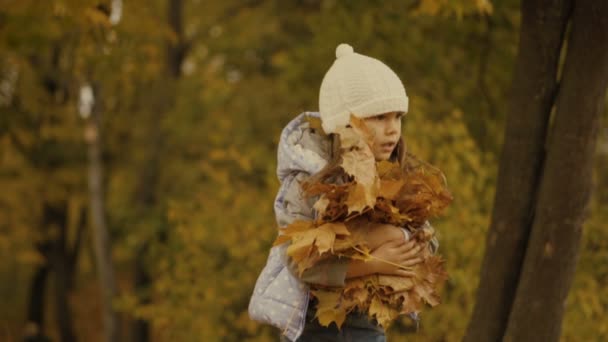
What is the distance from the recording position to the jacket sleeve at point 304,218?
9.80 feet

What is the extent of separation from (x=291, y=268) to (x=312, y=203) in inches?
10.0

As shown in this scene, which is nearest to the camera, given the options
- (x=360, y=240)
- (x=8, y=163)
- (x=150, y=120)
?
(x=360, y=240)

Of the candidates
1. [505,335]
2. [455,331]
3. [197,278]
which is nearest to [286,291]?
[505,335]

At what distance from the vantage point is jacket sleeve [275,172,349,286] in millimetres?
2988

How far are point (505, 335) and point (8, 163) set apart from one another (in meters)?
13.7

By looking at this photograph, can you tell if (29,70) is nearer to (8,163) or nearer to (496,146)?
(8,163)

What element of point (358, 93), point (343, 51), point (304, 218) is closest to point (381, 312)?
point (304, 218)

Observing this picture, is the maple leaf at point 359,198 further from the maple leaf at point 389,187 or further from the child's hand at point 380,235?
the child's hand at point 380,235

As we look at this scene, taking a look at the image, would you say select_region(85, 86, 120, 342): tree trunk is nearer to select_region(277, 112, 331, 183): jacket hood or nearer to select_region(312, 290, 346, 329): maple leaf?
select_region(277, 112, 331, 183): jacket hood

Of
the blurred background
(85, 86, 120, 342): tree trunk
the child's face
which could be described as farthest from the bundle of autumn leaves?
(85, 86, 120, 342): tree trunk

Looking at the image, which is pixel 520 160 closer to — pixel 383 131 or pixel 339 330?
pixel 383 131

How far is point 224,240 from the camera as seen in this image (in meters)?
8.43

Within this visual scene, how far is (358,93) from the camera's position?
3.14 metres

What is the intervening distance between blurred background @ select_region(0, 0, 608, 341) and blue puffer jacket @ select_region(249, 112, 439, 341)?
70.4 inches
